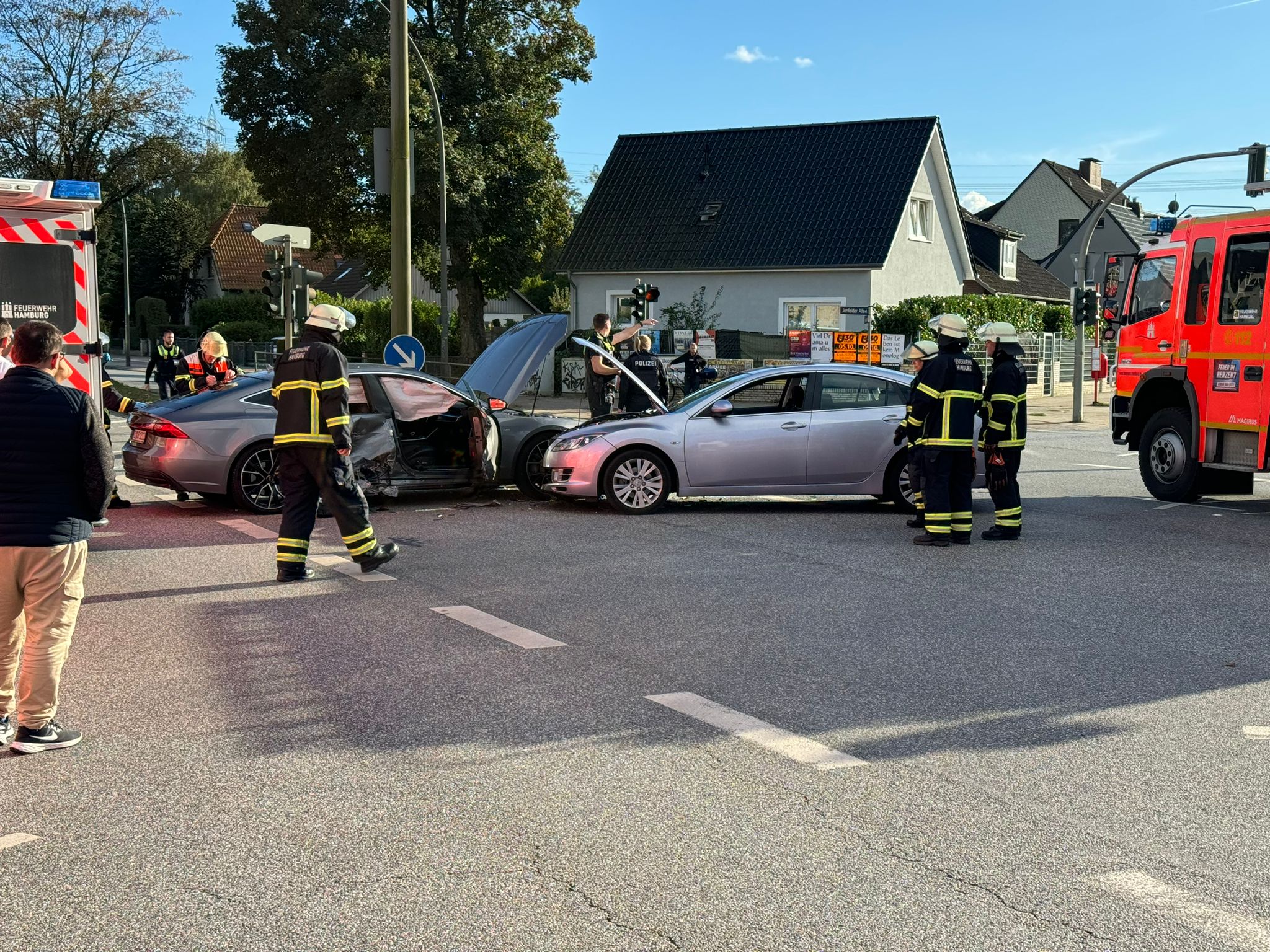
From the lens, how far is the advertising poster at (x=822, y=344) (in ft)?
97.6

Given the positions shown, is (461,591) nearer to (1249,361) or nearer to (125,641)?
(125,641)

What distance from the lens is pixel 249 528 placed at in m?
11.3

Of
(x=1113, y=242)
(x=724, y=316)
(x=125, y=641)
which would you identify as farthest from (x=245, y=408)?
(x=1113, y=242)

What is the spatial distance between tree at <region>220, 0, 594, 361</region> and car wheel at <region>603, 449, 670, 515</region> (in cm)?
2414

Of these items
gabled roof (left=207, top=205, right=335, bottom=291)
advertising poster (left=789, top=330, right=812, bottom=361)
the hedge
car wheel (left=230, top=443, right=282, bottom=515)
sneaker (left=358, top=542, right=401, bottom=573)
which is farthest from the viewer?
gabled roof (left=207, top=205, right=335, bottom=291)

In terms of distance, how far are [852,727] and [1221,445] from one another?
933 centimetres

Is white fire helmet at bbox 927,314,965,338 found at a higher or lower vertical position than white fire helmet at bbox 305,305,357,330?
higher

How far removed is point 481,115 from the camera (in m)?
37.4

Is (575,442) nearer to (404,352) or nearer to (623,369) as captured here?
(623,369)

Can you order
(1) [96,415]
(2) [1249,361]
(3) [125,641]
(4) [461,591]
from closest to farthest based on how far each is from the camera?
1. (1) [96,415]
2. (3) [125,641]
3. (4) [461,591]
4. (2) [1249,361]

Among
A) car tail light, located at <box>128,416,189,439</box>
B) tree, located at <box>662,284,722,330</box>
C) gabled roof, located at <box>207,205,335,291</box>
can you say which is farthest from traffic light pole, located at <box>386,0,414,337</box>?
gabled roof, located at <box>207,205,335,291</box>

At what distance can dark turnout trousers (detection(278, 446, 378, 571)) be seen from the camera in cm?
872

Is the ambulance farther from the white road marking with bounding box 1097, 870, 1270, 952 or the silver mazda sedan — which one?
the white road marking with bounding box 1097, 870, 1270, 952

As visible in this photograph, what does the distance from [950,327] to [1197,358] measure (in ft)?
14.5
